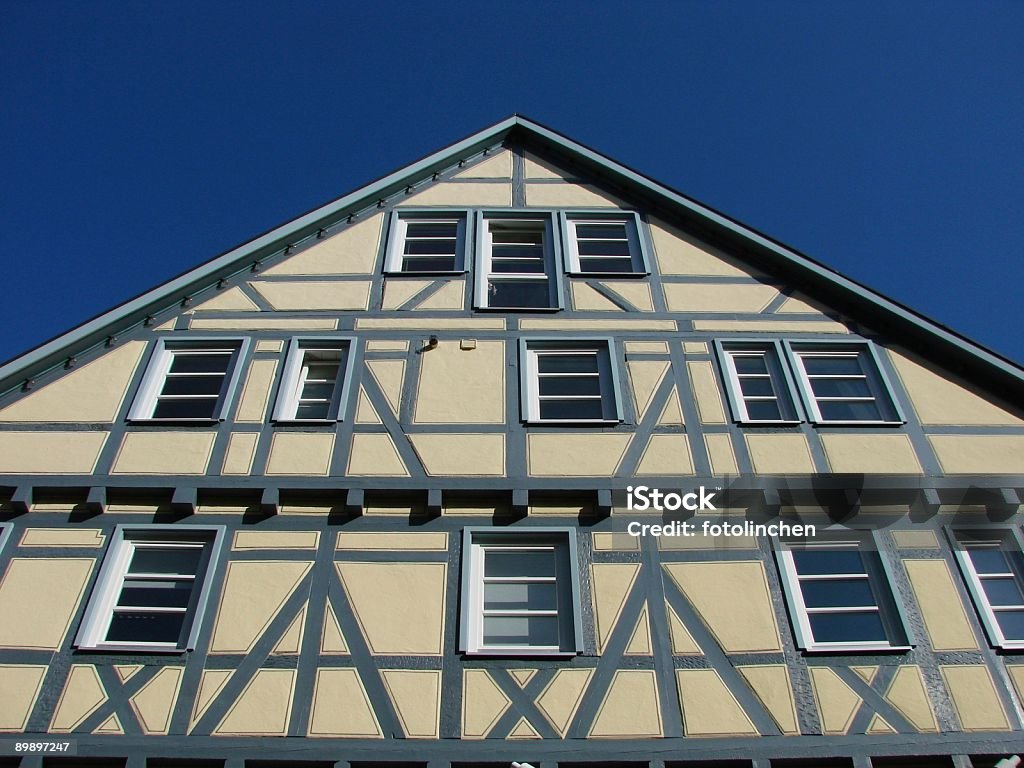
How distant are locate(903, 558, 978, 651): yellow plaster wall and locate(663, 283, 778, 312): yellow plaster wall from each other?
4.63 meters

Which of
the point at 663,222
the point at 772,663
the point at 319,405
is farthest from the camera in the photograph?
the point at 663,222

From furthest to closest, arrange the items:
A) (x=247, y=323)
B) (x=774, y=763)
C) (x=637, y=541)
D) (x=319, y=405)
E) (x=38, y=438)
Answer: (x=247, y=323), (x=319, y=405), (x=38, y=438), (x=637, y=541), (x=774, y=763)

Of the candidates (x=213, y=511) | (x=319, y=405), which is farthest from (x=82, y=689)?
(x=319, y=405)

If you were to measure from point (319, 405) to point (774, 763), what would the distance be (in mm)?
6899

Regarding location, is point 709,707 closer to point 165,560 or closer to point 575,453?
point 575,453

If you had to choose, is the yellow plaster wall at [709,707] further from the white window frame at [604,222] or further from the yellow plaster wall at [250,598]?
the white window frame at [604,222]

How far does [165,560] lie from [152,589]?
1.33ft

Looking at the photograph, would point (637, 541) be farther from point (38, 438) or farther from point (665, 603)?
point (38, 438)

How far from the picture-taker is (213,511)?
10.6 meters

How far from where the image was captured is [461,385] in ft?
39.4

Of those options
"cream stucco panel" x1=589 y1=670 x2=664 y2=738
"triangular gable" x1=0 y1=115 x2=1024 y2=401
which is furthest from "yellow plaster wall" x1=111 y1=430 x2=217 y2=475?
"cream stucco panel" x1=589 y1=670 x2=664 y2=738

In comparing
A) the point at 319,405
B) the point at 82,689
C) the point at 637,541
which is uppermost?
the point at 319,405

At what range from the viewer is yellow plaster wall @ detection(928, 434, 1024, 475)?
11188 millimetres

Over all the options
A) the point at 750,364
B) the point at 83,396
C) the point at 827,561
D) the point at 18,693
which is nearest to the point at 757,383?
the point at 750,364
